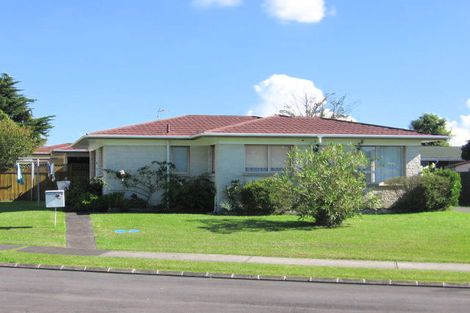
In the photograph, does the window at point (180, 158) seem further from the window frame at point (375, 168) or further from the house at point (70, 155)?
the house at point (70, 155)

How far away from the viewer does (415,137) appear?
24.0m

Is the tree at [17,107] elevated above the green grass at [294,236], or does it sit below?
above

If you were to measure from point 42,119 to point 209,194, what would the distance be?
115ft

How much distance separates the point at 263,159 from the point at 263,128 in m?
1.26

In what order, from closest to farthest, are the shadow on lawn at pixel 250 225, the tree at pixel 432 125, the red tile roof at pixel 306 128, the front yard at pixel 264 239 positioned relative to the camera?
the front yard at pixel 264 239 < the shadow on lawn at pixel 250 225 < the red tile roof at pixel 306 128 < the tree at pixel 432 125

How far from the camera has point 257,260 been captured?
12.8m

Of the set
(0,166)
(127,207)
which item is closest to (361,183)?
(127,207)

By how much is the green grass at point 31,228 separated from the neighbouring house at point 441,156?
3750 cm

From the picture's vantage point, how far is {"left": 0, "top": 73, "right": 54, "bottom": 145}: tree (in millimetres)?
51625

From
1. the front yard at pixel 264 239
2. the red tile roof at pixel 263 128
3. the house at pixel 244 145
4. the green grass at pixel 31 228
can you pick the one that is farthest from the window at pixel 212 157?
the green grass at pixel 31 228

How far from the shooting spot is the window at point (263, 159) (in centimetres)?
2372

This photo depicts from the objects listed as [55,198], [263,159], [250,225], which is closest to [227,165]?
[263,159]

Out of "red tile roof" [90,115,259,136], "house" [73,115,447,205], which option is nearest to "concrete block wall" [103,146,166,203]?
"house" [73,115,447,205]

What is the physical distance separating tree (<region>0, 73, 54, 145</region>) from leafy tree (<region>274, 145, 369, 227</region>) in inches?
1459
